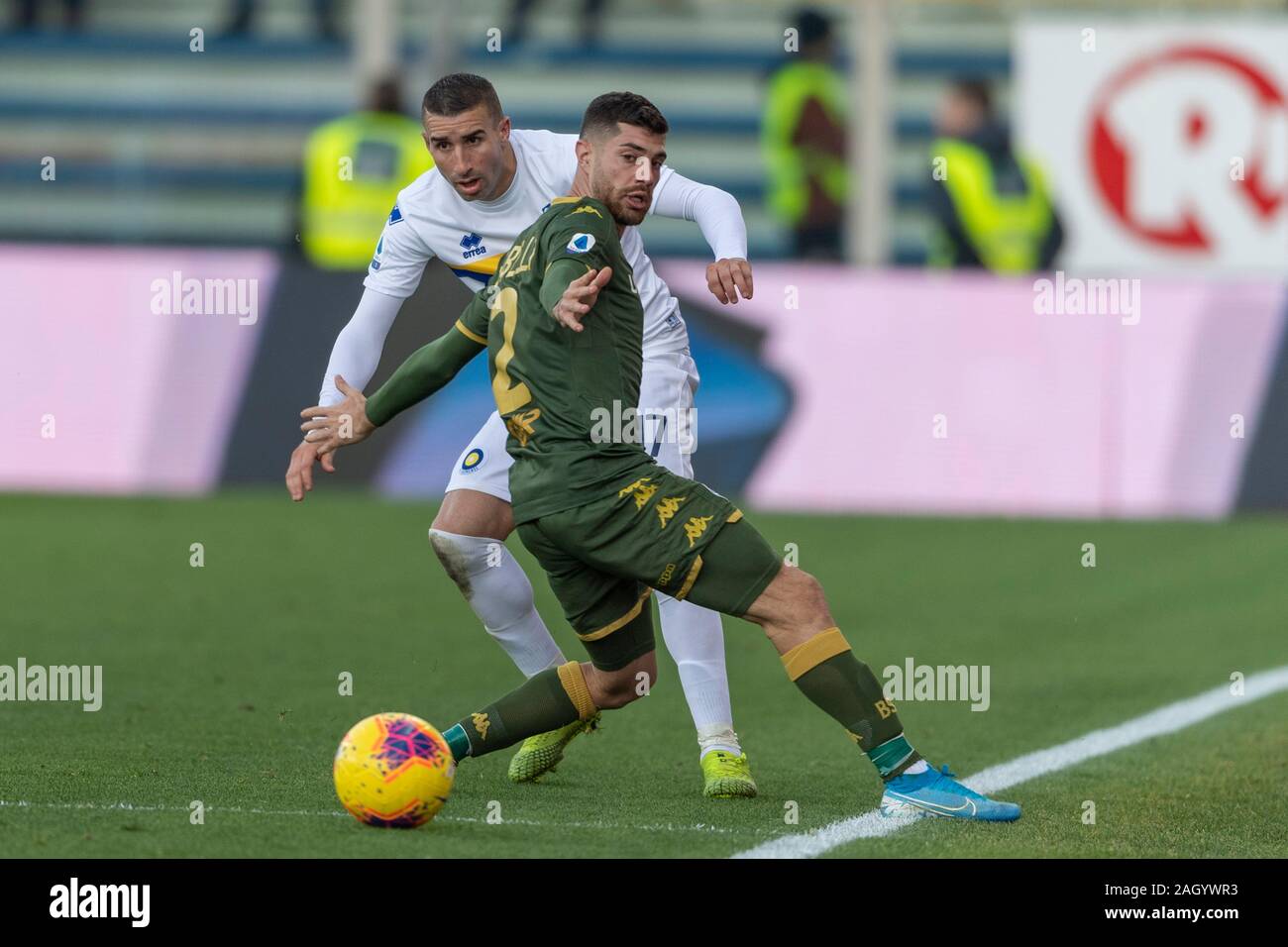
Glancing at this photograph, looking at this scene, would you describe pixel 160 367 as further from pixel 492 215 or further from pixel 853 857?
pixel 853 857

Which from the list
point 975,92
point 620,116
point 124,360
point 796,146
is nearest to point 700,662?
point 620,116

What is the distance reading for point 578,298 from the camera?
5.70 metres

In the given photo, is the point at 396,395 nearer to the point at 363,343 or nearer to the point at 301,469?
the point at 301,469

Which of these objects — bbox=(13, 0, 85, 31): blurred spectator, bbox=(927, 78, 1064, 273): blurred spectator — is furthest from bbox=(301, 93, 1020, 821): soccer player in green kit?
bbox=(13, 0, 85, 31): blurred spectator

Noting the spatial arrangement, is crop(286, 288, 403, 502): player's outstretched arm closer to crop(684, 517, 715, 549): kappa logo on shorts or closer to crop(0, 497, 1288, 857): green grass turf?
crop(0, 497, 1288, 857): green grass turf

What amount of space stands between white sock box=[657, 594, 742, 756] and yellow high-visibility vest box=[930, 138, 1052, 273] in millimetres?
9214

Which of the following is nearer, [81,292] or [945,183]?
[81,292]

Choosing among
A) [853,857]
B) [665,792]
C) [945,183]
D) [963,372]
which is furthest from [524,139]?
[945,183]

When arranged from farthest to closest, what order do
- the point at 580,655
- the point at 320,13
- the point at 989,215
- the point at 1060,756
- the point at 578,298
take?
the point at 320,13
the point at 989,215
the point at 580,655
the point at 1060,756
the point at 578,298

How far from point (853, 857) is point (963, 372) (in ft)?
29.2

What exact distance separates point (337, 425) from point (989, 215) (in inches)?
405

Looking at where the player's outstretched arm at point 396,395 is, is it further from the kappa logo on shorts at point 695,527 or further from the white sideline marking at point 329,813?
the white sideline marking at point 329,813

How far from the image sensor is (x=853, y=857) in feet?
18.4

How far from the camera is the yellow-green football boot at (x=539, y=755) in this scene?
685 centimetres
